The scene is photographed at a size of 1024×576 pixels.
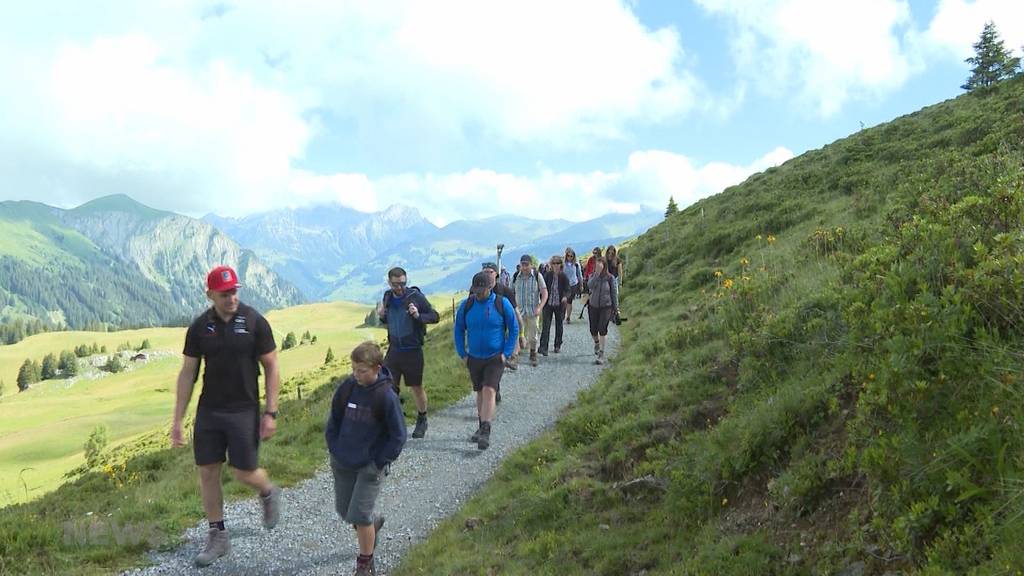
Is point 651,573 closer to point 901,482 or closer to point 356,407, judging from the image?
point 901,482

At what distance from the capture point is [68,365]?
163500mm

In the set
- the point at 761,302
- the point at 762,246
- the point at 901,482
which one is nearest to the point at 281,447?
the point at 761,302

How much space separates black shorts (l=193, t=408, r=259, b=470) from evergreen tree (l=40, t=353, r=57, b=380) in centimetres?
20208

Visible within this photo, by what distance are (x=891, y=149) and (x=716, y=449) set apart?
23993 mm

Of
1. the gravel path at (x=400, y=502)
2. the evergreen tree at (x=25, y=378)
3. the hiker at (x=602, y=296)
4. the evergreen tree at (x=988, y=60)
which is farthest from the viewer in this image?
the evergreen tree at (x=25, y=378)

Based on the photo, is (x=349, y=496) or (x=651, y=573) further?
(x=349, y=496)

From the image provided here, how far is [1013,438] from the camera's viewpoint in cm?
336

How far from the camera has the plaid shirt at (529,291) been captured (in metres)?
15.3

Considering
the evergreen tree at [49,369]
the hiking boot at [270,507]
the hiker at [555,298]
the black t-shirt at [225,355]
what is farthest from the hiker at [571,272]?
the evergreen tree at [49,369]

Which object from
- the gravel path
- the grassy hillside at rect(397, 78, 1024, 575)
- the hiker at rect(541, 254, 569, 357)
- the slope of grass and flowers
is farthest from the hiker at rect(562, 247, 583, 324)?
the grassy hillside at rect(397, 78, 1024, 575)

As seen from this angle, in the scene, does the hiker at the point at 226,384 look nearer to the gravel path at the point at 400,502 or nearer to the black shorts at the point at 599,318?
the gravel path at the point at 400,502

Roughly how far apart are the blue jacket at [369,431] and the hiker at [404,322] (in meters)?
3.66

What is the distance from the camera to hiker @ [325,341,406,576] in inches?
232

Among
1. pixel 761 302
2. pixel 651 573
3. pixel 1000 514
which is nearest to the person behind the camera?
pixel 1000 514
